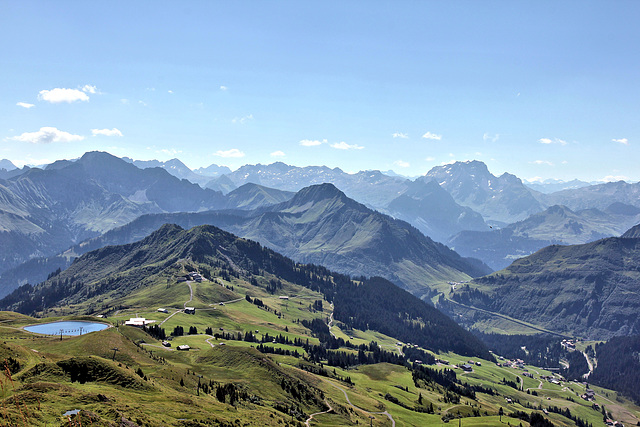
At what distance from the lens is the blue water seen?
170 m

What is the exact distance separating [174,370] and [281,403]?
105 ft

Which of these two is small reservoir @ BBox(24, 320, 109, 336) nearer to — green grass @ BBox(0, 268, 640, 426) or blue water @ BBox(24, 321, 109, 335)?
blue water @ BBox(24, 321, 109, 335)

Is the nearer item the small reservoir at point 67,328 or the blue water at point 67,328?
the small reservoir at point 67,328

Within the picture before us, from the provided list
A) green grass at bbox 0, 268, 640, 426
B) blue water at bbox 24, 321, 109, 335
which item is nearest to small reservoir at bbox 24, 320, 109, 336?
blue water at bbox 24, 321, 109, 335

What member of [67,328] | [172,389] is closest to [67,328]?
[67,328]

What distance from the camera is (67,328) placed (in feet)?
585

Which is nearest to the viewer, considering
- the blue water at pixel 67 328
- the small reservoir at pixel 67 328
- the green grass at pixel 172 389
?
the green grass at pixel 172 389

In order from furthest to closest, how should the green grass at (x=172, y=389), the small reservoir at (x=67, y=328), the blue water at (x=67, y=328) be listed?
1. the blue water at (x=67, y=328)
2. the small reservoir at (x=67, y=328)
3. the green grass at (x=172, y=389)

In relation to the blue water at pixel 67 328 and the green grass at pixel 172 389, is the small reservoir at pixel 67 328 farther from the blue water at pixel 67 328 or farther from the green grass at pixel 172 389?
the green grass at pixel 172 389

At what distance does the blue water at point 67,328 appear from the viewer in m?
170

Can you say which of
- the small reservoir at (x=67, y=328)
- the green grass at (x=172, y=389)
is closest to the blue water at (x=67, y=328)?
the small reservoir at (x=67, y=328)

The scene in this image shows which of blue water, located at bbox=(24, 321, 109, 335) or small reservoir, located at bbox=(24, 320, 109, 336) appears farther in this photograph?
blue water, located at bbox=(24, 321, 109, 335)

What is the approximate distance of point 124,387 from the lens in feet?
298

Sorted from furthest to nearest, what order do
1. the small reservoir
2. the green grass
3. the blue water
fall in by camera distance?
the blue water < the small reservoir < the green grass
